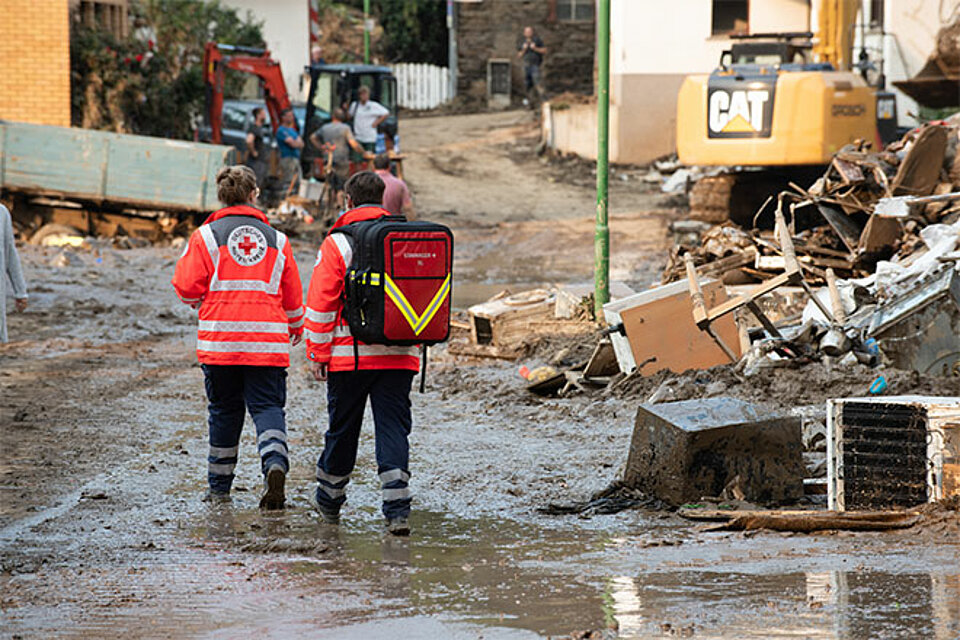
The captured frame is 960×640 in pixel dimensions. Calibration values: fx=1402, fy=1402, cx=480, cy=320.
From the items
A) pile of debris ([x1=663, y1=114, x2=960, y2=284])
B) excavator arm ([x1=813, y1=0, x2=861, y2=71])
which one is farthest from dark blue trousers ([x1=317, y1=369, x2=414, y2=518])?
excavator arm ([x1=813, y1=0, x2=861, y2=71])

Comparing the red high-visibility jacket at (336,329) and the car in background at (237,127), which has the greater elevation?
the car in background at (237,127)

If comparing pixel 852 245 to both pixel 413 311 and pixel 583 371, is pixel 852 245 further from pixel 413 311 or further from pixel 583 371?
pixel 413 311

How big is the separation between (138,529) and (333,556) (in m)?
1.08

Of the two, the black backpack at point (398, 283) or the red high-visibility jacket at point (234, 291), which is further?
the red high-visibility jacket at point (234, 291)

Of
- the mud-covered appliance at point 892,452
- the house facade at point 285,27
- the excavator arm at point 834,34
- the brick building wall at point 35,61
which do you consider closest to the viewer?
the mud-covered appliance at point 892,452

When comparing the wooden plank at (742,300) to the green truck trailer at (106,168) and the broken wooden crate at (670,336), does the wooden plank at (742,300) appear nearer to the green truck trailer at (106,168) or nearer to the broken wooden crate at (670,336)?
the broken wooden crate at (670,336)

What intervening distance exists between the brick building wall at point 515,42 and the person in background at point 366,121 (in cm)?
1466

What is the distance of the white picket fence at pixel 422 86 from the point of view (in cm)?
4122

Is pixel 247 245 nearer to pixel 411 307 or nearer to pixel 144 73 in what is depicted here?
pixel 411 307

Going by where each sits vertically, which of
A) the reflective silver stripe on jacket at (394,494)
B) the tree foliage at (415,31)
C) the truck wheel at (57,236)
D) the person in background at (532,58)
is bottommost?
the reflective silver stripe on jacket at (394,494)

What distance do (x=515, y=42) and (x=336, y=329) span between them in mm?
34177

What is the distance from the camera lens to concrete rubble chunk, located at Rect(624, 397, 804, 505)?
6633mm

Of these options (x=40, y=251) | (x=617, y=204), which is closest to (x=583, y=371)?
(x=40, y=251)

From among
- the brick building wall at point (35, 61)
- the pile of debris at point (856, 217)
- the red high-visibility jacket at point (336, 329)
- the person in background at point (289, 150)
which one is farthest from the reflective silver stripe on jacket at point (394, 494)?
the brick building wall at point (35, 61)
